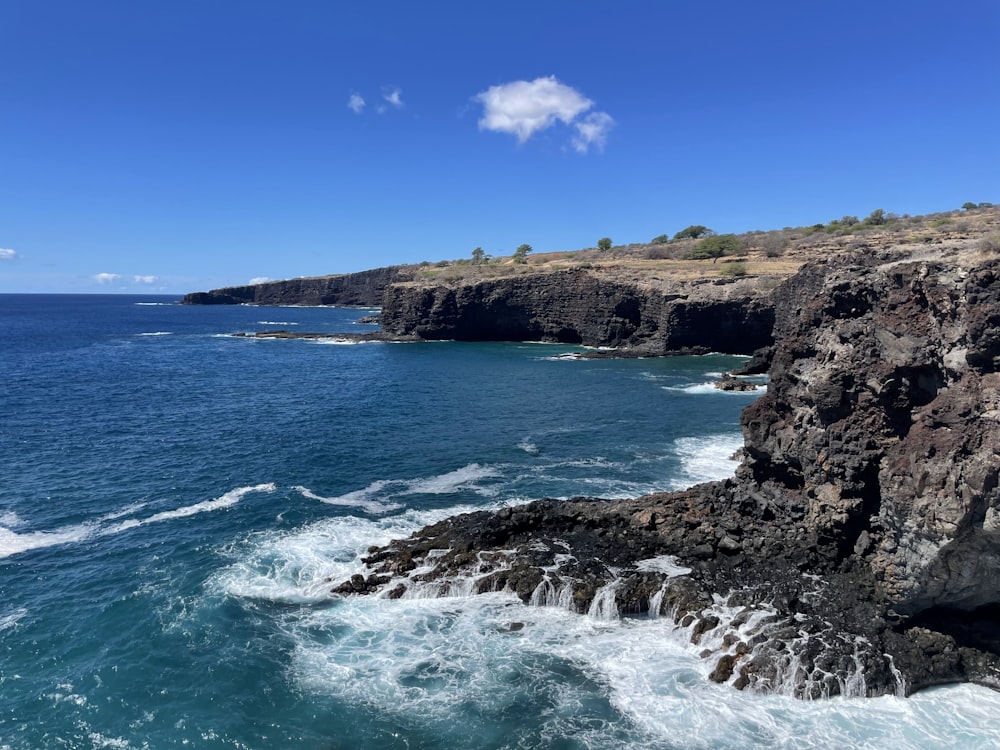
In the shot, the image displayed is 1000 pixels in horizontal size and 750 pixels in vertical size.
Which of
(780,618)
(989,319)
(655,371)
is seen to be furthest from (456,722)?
(655,371)

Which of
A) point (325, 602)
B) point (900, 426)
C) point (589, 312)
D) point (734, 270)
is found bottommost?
point (325, 602)

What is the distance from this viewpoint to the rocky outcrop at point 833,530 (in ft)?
58.9

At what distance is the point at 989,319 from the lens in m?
18.3

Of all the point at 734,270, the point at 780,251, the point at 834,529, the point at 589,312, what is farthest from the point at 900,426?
the point at 780,251

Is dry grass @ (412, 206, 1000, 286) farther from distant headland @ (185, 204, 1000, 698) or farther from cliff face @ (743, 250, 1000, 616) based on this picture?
distant headland @ (185, 204, 1000, 698)

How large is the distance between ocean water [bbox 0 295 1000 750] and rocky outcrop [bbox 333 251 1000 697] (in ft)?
3.16

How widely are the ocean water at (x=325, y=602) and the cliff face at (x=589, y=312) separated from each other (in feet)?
107

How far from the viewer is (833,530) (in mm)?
22750

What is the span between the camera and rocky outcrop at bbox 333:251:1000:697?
707 inches

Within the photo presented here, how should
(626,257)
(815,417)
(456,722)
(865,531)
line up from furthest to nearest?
1. (626,257)
2. (815,417)
3. (865,531)
4. (456,722)

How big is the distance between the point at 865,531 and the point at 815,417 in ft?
14.6

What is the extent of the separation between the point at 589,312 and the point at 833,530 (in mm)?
83788

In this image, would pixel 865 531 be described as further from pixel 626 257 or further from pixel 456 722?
pixel 626 257

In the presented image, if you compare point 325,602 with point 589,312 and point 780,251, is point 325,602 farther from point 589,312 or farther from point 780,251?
point 780,251
